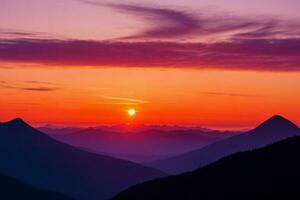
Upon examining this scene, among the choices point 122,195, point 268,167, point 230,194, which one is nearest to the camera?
point 230,194

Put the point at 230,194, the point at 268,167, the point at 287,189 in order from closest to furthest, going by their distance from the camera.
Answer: the point at 287,189, the point at 230,194, the point at 268,167

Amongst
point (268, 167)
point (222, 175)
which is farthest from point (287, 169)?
point (222, 175)

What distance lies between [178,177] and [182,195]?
1718cm

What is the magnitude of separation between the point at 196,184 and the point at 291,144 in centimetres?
2746

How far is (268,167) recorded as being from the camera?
511 ft

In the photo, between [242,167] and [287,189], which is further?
[242,167]

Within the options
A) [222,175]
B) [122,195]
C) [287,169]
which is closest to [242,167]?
[222,175]

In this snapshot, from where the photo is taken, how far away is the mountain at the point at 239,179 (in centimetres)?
14100

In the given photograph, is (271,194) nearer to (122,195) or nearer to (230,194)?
(230,194)

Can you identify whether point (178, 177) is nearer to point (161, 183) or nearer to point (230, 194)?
point (161, 183)

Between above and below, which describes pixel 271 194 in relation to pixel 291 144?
below

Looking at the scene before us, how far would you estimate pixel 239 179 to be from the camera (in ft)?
506

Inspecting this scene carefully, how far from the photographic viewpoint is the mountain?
141 m

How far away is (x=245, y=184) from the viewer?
488 feet
